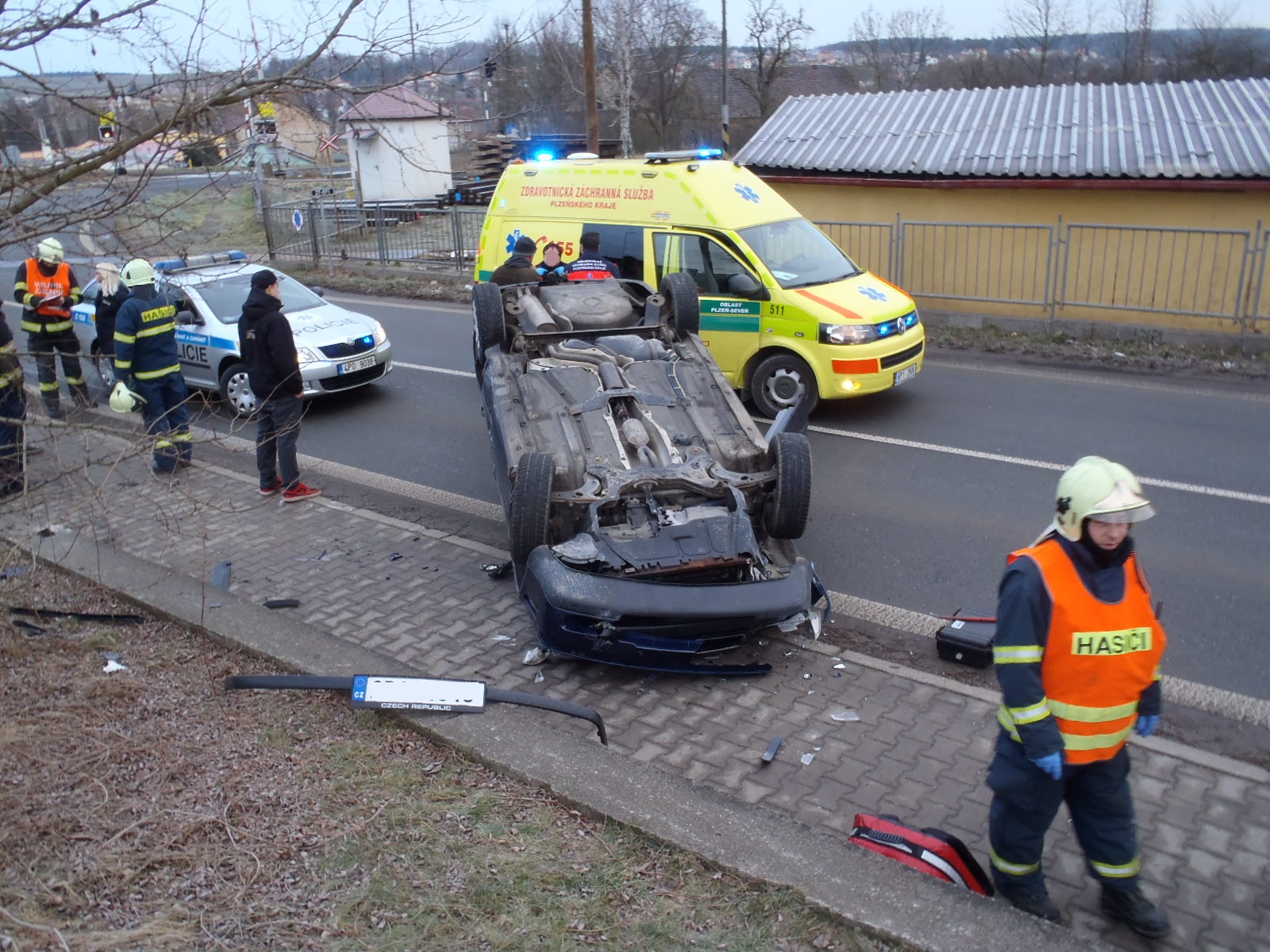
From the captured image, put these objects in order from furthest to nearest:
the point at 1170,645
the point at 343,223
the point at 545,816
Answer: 1. the point at 343,223
2. the point at 1170,645
3. the point at 545,816

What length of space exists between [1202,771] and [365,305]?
636 inches

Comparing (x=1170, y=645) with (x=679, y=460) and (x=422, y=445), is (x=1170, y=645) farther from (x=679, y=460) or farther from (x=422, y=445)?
(x=422, y=445)

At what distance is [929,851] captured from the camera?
377 centimetres

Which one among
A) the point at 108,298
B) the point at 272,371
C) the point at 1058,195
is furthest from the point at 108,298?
the point at 1058,195

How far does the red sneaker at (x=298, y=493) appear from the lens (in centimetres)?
855

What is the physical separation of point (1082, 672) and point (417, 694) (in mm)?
2929

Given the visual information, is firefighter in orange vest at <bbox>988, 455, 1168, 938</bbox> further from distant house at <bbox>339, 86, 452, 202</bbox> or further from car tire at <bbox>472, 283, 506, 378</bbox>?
car tire at <bbox>472, 283, 506, 378</bbox>

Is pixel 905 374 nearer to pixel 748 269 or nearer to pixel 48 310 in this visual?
pixel 748 269

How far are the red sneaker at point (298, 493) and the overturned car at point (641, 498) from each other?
6.15ft

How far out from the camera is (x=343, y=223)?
72.8ft

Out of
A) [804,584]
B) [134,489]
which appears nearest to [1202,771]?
[804,584]

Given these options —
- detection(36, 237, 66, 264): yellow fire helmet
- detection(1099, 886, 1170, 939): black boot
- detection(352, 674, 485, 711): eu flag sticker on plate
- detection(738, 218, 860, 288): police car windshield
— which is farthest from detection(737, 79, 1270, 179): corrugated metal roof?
detection(352, 674, 485, 711): eu flag sticker on plate

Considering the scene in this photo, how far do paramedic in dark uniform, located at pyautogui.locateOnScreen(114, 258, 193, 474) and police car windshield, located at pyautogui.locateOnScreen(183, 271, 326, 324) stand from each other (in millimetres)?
1790

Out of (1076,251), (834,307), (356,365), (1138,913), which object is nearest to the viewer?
(1138,913)
